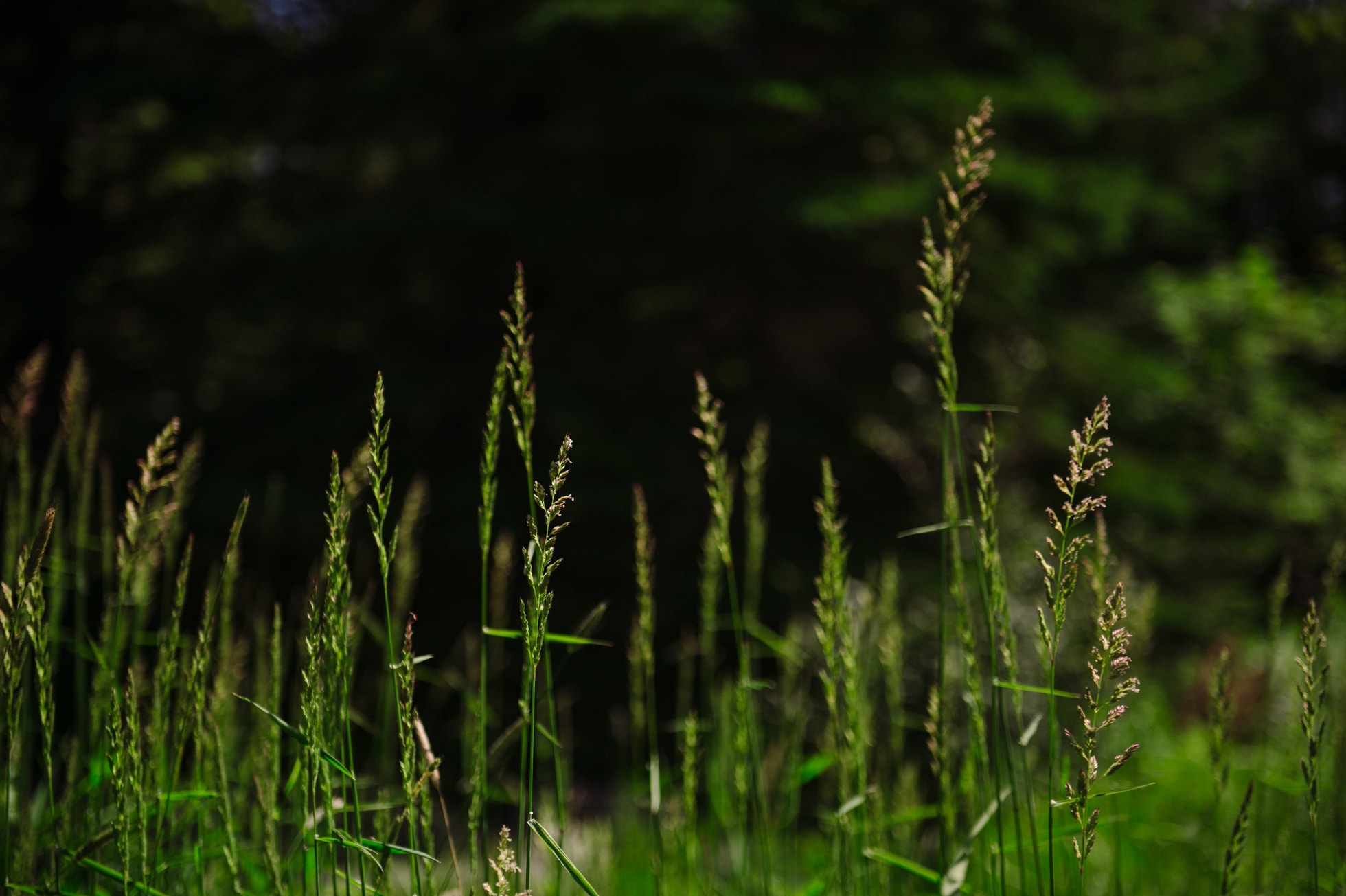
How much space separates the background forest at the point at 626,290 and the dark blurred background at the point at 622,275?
0.11ft

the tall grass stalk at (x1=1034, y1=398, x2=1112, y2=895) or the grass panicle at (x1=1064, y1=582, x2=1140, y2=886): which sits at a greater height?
the tall grass stalk at (x1=1034, y1=398, x2=1112, y2=895)

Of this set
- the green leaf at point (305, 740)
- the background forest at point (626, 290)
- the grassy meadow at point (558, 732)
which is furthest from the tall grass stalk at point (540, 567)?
the background forest at point (626, 290)

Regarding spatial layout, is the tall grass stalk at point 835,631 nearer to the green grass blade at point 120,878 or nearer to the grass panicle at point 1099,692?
the grass panicle at point 1099,692

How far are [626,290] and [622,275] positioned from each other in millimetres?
141

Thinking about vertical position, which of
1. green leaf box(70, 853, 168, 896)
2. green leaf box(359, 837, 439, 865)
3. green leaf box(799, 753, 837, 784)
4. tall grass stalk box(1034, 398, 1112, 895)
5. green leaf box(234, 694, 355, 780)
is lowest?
green leaf box(799, 753, 837, 784)

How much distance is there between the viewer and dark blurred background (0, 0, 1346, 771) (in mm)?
5605

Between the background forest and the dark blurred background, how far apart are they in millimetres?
33

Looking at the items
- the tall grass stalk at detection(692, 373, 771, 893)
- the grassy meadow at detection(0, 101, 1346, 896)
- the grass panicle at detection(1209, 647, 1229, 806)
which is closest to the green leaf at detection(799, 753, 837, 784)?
the grassy meadow at detection(0, 101, 1346, 896)

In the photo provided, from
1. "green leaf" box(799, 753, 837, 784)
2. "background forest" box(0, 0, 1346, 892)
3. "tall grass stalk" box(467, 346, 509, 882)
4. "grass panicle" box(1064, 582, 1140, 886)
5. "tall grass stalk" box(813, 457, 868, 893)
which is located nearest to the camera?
"grass panicle" box(1064, 582, 1140, 886)

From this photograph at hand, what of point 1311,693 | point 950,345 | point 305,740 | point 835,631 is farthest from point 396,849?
point 1311,693

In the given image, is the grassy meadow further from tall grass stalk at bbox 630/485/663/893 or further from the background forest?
the background forest

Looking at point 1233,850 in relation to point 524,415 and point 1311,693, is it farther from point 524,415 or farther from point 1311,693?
point 524,415

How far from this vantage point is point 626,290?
6297 mm

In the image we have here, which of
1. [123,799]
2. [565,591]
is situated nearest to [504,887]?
[123,799]
